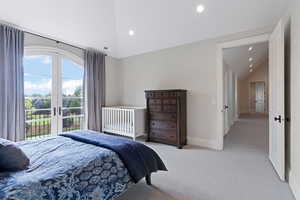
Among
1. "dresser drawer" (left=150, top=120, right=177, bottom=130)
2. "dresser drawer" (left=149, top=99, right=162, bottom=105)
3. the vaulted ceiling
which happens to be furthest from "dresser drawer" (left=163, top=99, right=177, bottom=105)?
the vaulted ceiling

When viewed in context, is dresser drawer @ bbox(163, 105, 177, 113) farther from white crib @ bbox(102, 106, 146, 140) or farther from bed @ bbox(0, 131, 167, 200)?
bed @ bbox(0, 131, 167, 200)

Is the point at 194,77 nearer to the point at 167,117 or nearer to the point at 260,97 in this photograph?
the point at 167,117

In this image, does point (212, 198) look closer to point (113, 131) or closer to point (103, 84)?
point (113, 131)

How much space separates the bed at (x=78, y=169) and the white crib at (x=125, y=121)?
6.33ft

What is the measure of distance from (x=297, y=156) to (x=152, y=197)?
1855 mm

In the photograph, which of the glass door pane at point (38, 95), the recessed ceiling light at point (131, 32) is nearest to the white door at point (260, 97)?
the recessed ceiling light at point (131, 32)

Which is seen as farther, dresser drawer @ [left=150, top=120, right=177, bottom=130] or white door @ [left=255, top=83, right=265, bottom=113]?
white door @ [left=255, top=83, right=265, bottom=113]

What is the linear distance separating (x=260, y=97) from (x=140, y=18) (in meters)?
10.5

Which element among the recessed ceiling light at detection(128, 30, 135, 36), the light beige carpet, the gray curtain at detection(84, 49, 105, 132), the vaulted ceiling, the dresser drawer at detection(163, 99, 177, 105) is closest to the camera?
the light beige carpet

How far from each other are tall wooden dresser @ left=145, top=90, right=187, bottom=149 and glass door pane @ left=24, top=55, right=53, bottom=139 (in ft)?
8.03

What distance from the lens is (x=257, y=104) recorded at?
1106cm

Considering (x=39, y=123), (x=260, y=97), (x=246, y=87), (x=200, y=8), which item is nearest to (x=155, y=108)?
(x=200, y=8)

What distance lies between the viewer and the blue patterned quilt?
1188 millimetres

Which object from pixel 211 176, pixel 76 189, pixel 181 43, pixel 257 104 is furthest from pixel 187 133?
pixel 257 104
